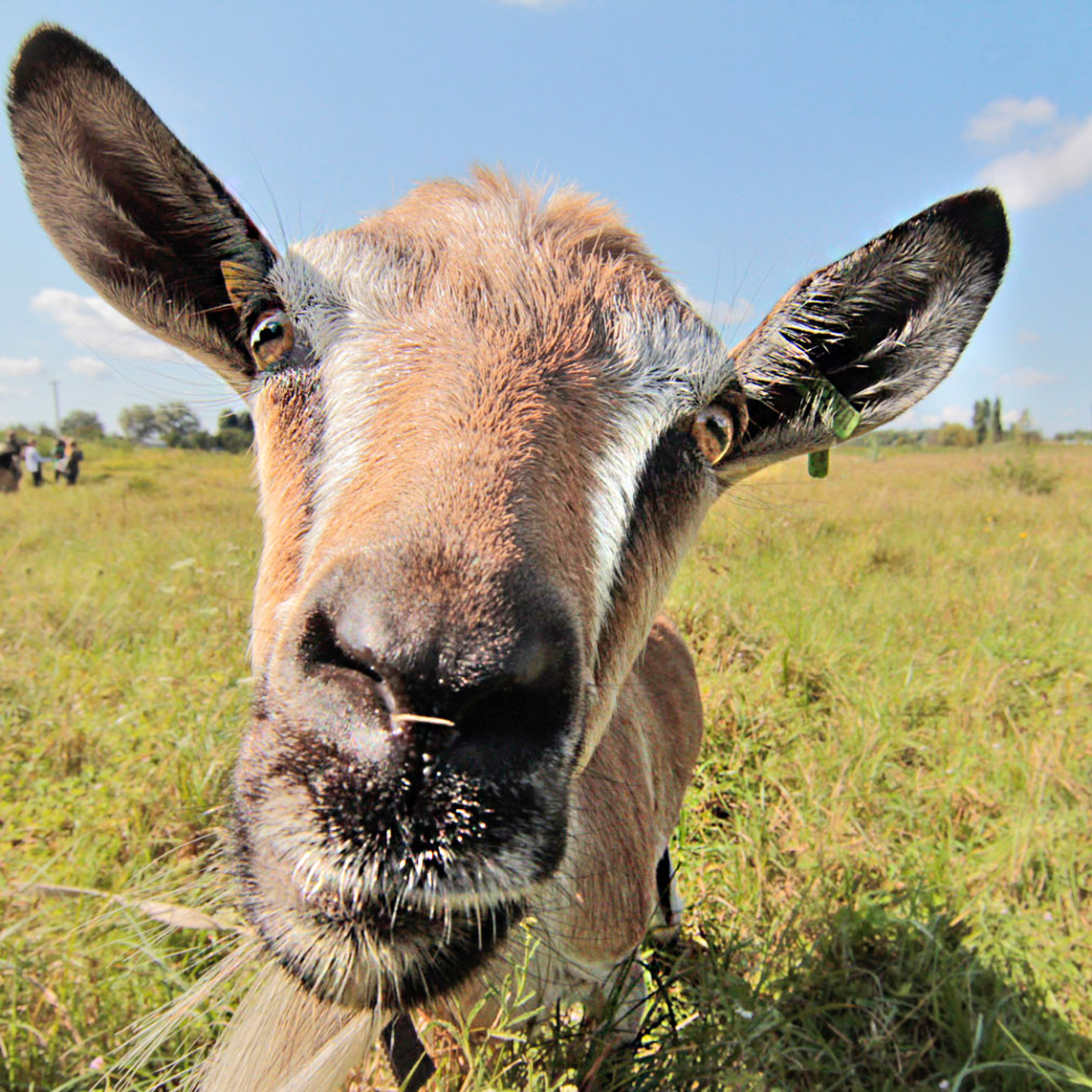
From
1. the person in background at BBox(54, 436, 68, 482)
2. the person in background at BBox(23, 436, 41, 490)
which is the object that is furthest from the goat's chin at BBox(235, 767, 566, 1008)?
the person in background at BBox(54, 436, 68, 482)

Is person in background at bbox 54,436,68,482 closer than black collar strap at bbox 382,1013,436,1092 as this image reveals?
No

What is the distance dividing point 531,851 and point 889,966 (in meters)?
2.72

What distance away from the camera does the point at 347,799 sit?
3.73ft

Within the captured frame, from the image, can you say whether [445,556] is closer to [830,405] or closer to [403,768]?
[403,768]

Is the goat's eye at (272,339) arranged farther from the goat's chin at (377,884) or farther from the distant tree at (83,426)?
the distant tree at (83,426)

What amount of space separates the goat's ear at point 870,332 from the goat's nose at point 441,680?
123 cm

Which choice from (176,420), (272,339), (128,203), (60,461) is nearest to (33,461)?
(60,461)

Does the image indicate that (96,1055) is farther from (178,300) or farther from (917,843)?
(917,843)

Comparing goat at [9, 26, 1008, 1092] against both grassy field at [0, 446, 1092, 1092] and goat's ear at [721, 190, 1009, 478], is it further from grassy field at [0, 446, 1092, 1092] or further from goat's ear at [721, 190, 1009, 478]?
grassy field at [0, 446, 1092, 1092]

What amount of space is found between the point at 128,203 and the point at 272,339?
2.09 ft

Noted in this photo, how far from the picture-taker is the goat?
1158 mm

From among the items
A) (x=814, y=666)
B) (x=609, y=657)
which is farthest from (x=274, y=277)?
(x=814, y=666)

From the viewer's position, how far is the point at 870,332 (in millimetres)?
2191

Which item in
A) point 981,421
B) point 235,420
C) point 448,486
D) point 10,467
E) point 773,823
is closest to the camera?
point 448,486
